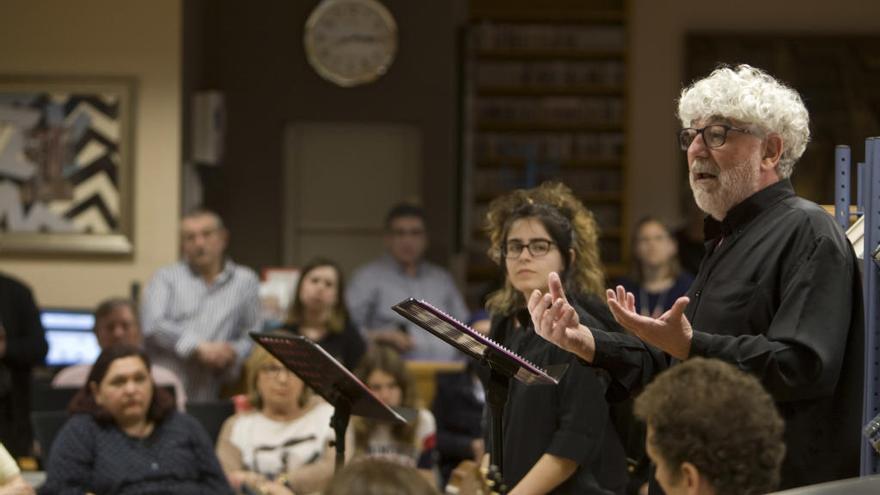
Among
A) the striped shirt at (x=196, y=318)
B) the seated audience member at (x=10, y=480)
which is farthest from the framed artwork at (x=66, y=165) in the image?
the seated audience member at (x=10, y=480)

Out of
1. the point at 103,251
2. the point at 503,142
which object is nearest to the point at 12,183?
the point at 103,251

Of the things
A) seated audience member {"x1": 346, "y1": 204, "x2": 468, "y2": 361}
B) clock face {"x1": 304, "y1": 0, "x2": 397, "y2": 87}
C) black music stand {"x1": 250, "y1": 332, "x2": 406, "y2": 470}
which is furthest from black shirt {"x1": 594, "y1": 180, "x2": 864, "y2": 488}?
clock face {"x1": 304, "y1": 0, "x2": 397, "y2": 87}

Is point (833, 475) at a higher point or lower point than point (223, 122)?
lower

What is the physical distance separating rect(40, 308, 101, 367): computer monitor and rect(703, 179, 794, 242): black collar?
4474 mm

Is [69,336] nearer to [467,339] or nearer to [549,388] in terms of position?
[549,388]

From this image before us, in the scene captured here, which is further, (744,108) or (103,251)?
(103,251)

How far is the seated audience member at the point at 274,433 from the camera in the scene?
4.98 metres

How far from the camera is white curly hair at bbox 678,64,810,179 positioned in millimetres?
2627

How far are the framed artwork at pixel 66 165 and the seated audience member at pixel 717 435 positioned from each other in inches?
217

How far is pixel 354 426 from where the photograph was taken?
5.25 meters

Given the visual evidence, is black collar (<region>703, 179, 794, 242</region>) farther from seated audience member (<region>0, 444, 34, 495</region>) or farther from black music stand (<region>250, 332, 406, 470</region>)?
seated audience member (<region>0, 444, 34, 495</region>)

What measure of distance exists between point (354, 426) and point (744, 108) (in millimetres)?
2933

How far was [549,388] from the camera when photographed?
3.32 metres

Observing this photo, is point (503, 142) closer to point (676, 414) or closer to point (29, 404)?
point (29, 404)
